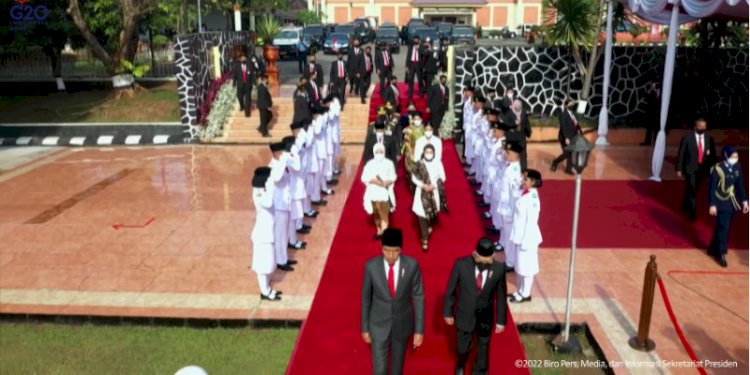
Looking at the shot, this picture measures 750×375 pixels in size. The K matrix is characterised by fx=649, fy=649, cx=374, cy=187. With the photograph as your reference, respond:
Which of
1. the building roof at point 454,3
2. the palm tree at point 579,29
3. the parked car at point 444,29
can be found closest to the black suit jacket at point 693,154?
the palm tree at point 579,29

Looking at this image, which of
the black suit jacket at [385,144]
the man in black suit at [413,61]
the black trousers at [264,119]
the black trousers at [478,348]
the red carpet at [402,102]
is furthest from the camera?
the man in black suit at [413,61]

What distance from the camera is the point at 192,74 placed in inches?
701

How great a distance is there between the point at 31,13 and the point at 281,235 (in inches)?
671

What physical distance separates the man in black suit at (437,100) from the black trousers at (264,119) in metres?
4.51

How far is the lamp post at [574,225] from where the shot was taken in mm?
6793

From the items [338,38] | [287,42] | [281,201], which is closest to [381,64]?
[281,201]

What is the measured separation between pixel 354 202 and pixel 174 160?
609 centimetres

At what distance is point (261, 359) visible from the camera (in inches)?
269

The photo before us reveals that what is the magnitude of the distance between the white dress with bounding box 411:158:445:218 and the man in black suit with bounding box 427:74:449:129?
620 centimetres

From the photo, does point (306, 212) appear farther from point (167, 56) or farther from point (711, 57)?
point (167, 56)

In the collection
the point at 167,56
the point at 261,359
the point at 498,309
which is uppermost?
the point at 167,56

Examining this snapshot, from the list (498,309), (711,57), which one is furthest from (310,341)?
(711,57)

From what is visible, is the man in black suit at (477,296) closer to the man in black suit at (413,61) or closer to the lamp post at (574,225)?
the lamp post at (574,225)

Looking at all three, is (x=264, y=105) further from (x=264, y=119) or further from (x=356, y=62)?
(x=356, y=62)
